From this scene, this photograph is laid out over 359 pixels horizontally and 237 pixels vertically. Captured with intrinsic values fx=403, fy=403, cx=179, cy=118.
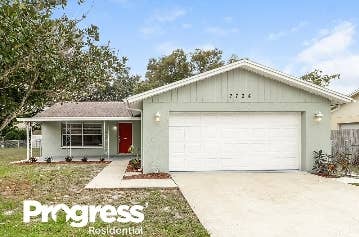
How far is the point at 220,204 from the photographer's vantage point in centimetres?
898

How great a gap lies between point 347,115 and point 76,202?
55.0 feet

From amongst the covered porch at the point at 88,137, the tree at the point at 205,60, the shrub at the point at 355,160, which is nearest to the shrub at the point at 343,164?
the shrub at the point at 355,160

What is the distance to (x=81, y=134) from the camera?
2378cm

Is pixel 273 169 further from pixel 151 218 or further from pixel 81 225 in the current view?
pixel 81 225

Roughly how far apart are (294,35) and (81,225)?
19.6m

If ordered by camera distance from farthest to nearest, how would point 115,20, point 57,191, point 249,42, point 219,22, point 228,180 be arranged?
point 249,42 < point 219,22 < point 115,20 < point 228,180 < point 57,191

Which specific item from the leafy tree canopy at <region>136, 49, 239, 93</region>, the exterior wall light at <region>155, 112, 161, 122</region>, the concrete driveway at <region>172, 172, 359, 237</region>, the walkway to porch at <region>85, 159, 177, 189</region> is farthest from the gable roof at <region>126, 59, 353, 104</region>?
the leafy tree canopy at <region>136, 49, 239, 93</region>

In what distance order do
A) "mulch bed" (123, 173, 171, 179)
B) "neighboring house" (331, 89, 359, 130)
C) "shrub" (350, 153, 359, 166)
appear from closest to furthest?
"mulch bed" (123, 173, 171, 179) < "shrub" (350, 153, 359, 166) < "neighboring house" (331, 89, 359, 130)

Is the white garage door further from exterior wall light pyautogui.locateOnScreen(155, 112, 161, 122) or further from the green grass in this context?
the green grass

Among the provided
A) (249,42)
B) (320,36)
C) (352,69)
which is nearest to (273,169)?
(249,42)

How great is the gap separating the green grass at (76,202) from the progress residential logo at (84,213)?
154 mm

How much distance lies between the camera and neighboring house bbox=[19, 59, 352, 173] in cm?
1450

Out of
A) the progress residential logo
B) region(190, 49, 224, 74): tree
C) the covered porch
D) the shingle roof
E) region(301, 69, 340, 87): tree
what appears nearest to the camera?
the progress residential logo

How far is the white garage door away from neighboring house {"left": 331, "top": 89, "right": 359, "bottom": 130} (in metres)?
7.08
